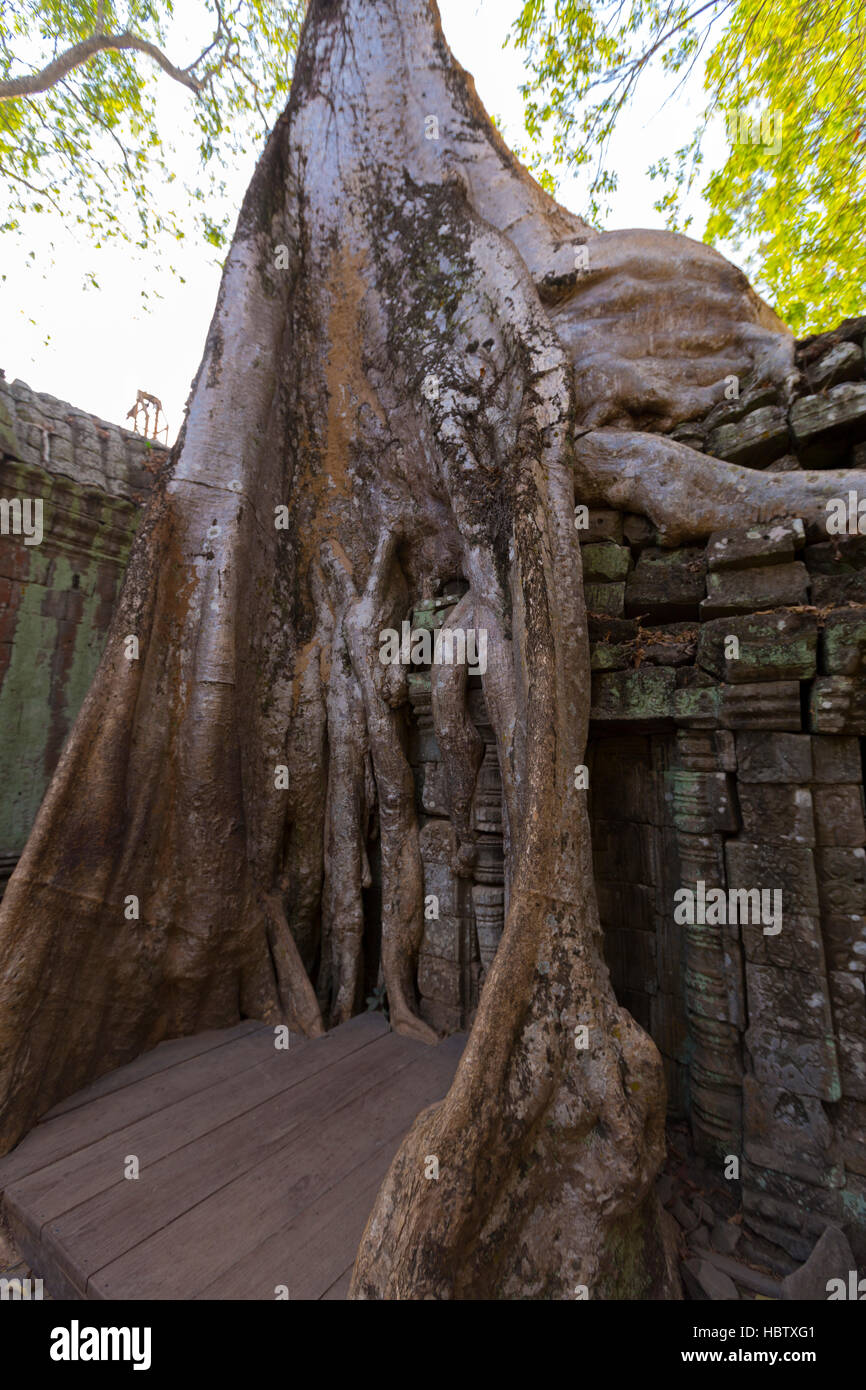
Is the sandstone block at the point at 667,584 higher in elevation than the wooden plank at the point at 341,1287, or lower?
higher

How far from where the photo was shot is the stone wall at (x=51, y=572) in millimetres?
3975

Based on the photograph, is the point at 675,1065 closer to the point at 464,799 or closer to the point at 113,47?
the point at 464,799

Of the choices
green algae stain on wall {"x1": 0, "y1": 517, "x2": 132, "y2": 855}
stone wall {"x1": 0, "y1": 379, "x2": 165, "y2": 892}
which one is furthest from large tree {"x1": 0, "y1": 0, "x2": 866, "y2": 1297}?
green algae stain on wall {"x1": 0, "y1": 517, "x2": 132, "y2": 855}

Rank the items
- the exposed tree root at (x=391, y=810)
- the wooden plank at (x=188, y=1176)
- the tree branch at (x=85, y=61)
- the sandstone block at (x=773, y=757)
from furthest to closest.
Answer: the tree branch at (x=85, y=61) < the exposed tree root at (x=391, y=810) < the sandstone block at (x=773, y=757) < the wooden plank at (x=188, y=1176)

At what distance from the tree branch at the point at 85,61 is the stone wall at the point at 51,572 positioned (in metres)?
4.02

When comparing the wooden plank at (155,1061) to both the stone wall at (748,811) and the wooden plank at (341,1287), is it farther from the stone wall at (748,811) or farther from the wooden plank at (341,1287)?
the wooden plank at (341,1287)

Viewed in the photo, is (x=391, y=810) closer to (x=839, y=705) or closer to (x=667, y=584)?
(x=667, y=584)

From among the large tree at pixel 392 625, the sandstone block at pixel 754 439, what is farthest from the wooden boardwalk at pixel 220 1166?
the sandstone block at pixel 754 439

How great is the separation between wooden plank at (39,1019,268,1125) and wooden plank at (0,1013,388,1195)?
37 millimetres

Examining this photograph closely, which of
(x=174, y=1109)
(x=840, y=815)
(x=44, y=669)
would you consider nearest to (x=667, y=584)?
(x=840, y=815)

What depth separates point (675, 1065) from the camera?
2.46 meters

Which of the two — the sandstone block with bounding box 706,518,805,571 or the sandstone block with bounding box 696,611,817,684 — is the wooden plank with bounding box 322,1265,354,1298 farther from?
the sandstone block with bounding box 706,518,805,571

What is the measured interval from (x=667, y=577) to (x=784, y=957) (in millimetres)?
1545
